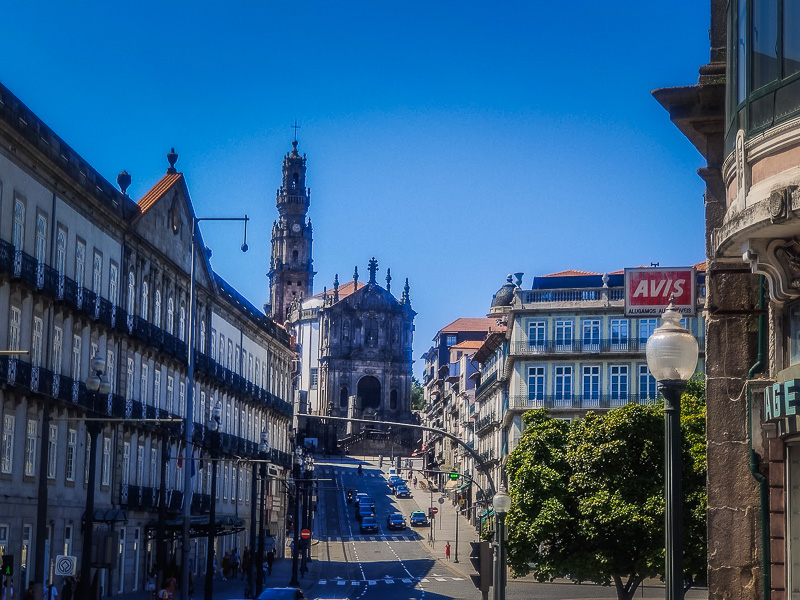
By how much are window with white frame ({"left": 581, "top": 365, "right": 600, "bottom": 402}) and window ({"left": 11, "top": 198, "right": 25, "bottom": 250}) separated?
47.1 metres

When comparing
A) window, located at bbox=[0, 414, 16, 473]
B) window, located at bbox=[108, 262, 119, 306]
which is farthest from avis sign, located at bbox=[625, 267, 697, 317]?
window, located at bbox=[108, 262, 119, 306]

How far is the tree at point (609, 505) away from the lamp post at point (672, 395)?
1120 inches

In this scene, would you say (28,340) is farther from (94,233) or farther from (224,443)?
(224,443)

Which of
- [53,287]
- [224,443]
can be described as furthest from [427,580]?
[53,287]

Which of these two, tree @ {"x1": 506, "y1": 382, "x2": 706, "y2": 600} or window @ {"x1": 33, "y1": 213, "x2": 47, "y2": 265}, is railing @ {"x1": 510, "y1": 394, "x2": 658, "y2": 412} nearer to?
tree @ {"x1": 506, "y1": 382, "x2": 706, "y2": 600}

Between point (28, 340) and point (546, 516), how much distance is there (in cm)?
1655

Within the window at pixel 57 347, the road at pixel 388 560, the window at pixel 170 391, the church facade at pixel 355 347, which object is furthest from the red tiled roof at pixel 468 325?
the window at pixel 57 347

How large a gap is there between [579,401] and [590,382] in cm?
133

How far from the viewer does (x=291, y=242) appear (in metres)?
192

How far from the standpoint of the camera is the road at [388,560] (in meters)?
57.8

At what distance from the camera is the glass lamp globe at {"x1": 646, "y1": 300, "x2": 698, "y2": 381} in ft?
40.6

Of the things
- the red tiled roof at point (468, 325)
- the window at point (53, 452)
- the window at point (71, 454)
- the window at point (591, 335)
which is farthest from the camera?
the red tiled roof at point (468, 325)

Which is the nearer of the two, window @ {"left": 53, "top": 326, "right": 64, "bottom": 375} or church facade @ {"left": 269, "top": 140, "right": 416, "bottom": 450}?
window @ {"left": 53, "top": 326, "right": 64, "bottom": 375}

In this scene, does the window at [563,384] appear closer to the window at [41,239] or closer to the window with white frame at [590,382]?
the window with white frame at [590,382]
